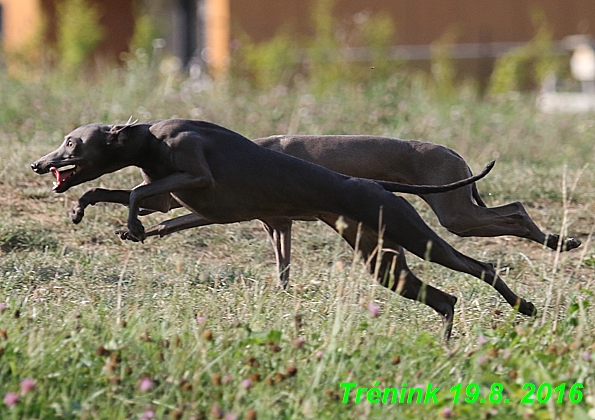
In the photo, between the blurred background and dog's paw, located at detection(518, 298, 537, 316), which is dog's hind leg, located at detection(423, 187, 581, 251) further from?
the blurred background

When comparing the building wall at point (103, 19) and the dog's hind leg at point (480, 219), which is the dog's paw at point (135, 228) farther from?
the building wall at point (103, 19)

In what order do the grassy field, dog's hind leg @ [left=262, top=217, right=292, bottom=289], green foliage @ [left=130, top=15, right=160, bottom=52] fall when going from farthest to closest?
green foliage @ [left=130, top=15, right=160, bottom=52], dog's hind leg @ [left=262, top=217, right=292, bottom=289], the grassy field

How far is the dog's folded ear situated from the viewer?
4952 mm

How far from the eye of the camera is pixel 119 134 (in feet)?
16.3

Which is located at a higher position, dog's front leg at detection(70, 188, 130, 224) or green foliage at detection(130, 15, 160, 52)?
dog's front leg at detection(70, 188, 130, 224)

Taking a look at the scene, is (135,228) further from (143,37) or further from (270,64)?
(143,37)

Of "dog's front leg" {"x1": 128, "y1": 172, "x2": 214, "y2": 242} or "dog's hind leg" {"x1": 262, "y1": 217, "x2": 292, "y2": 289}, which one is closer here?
"dog's front leg" {"x1": 128, "y1": 172, "x2": 214, "y2": 242}

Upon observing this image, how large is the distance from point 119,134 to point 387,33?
1083 cm

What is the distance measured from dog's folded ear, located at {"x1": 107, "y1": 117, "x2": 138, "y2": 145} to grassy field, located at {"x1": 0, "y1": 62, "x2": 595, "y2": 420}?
2.54 feet

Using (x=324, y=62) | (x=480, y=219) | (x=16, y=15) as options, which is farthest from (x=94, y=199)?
(x=16, y=15)

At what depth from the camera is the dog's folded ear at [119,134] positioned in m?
4.95

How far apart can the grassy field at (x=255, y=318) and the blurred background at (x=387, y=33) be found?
5.14 metres

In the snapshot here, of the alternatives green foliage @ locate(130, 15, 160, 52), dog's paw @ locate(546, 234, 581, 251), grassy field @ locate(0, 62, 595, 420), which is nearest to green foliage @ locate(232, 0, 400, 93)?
green foliage @ locate(130, 15, 160, 52)

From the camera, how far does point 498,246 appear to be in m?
7.56
